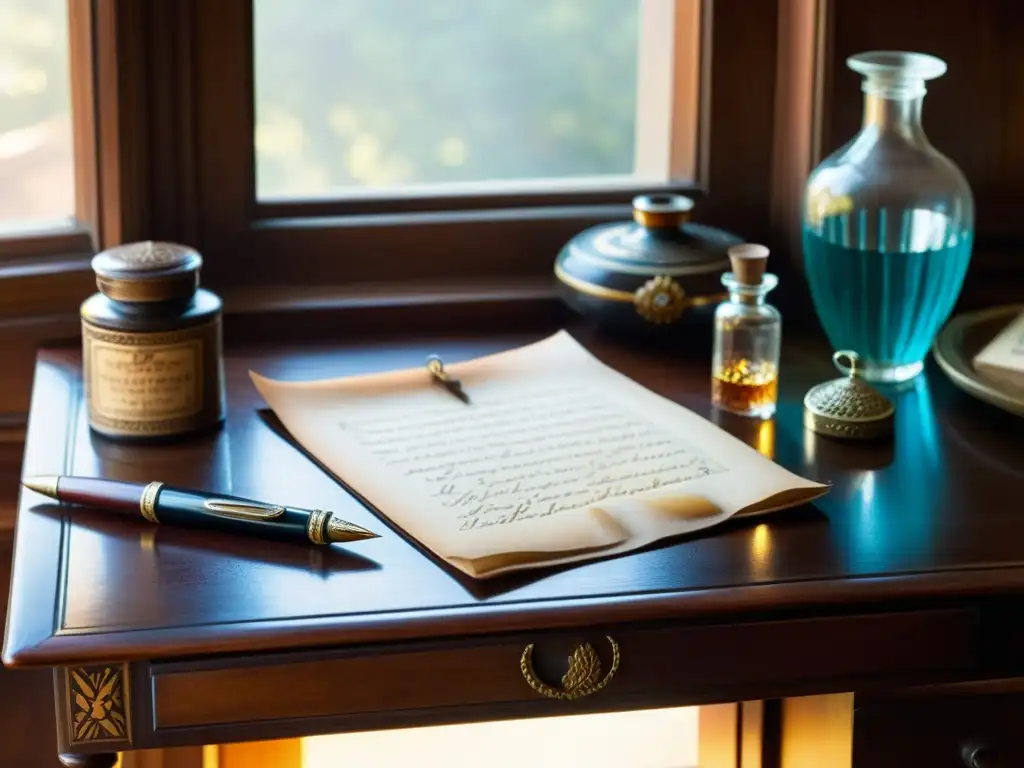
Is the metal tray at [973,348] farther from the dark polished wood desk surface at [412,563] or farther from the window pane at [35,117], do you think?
the window pane at [35,117]

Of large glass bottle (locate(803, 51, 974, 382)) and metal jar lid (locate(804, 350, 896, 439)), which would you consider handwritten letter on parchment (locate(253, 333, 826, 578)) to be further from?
large glass bottle (locate(803, 51, 974, 382))

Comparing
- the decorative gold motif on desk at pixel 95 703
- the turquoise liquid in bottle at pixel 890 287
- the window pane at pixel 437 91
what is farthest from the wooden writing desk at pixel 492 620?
the window pane at pixel 437 91

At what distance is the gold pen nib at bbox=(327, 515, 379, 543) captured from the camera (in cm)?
92

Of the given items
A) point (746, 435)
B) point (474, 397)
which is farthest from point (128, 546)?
point (746, 435)

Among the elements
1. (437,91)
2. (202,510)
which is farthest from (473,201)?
(202,510)

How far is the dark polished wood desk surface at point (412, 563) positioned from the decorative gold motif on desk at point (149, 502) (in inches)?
0.5

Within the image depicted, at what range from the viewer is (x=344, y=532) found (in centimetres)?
92

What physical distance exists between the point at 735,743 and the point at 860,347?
13.9 inches

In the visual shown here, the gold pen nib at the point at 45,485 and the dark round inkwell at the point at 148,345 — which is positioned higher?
the dark round inkwell at the point at 148,345

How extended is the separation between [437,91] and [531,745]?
74cm

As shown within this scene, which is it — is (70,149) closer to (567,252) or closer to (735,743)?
(567,252)

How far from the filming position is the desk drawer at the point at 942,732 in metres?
1.00

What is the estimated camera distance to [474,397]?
1.17 m

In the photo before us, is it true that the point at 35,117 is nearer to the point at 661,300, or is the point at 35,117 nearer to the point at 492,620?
the point at 661,300
